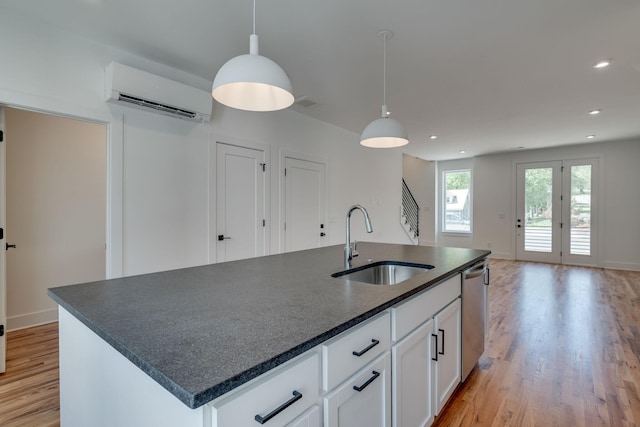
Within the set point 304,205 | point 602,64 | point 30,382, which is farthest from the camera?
point 304,205

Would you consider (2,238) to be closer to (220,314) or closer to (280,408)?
(220,314)

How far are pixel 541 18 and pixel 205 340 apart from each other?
2964 mm

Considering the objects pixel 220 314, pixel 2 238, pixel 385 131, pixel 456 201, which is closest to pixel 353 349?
pixel 220 314

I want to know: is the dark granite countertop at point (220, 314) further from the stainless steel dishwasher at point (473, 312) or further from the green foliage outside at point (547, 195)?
the green foliage outside at point (547, 195)

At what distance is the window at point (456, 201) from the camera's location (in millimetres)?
8641

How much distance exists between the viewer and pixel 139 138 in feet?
9.60

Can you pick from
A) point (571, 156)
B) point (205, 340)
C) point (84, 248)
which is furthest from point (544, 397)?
point (571, 156)

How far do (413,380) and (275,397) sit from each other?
0.96 metres

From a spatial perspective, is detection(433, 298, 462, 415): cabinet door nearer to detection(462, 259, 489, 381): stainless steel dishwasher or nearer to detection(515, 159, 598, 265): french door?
detection(462, 259, 489, 381): stainless steel dishwasher

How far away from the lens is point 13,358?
278 centimetres

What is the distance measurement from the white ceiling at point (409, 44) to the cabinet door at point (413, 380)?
211 centimetres

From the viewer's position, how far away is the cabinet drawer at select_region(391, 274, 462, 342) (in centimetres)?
138

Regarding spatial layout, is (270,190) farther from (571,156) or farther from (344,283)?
(571,156)

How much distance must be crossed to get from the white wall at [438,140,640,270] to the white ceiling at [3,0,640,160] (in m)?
2.95
